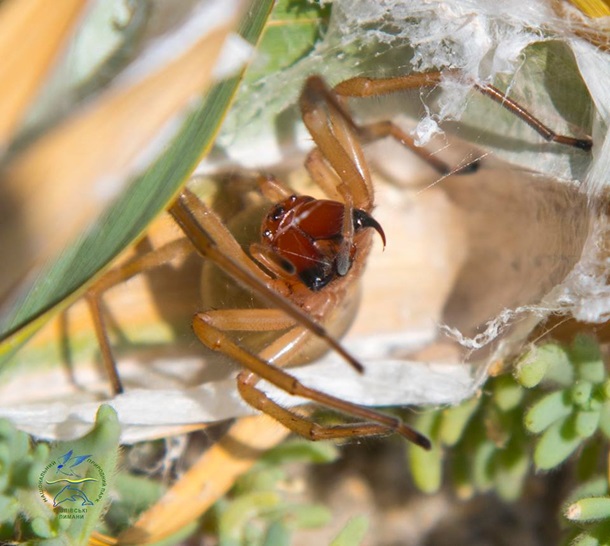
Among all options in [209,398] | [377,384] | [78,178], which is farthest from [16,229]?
[377,384]

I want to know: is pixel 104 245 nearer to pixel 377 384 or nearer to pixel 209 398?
pixel 209 398

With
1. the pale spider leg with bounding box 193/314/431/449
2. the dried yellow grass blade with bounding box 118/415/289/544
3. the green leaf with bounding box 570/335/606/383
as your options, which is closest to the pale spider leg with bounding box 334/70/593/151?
the green leaf with bounding box 570/335/606/383

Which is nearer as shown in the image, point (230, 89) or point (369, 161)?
point (230, 89)

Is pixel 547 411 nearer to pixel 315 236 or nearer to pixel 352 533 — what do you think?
pixel 352 533

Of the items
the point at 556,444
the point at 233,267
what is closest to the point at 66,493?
the point at 233,267

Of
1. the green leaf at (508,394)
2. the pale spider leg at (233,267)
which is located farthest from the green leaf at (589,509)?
the pale spider leg at (233,267)

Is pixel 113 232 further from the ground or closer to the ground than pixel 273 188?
further from the ground
